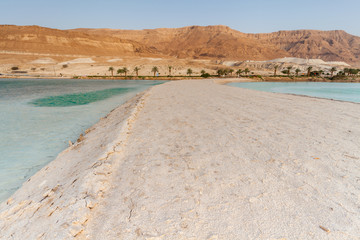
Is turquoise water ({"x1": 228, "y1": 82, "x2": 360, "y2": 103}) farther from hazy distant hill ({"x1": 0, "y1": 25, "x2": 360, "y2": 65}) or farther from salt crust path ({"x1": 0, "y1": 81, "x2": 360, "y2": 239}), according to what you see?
hazy distant hill ({"x1": 0, "y1": 25, "x2": 360, "y2": 65})

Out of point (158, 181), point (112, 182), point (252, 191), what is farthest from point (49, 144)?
point (252, 191)

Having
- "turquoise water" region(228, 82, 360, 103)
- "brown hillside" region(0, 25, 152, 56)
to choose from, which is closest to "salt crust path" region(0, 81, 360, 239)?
"turquoise water" region(228, 82, 360, 103)

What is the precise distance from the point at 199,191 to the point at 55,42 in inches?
6157

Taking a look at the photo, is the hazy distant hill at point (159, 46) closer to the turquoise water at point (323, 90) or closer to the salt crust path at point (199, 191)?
the turquoise water at point (323, 90)

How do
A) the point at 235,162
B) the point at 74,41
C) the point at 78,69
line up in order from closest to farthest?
the point at 235,162 → the point at 78,69 → the point at 74,41

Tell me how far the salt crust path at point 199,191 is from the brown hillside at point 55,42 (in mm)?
140296

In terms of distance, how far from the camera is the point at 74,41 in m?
135

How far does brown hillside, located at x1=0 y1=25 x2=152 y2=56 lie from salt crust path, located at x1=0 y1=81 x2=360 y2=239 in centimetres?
14030

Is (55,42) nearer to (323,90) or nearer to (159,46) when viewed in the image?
(159,46)

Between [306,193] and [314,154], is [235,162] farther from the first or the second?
[314,154]

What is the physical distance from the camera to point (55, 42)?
420ft

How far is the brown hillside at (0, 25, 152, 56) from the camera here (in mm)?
117438

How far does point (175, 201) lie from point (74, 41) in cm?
15936

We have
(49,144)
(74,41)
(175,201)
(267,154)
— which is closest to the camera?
(175,201)
